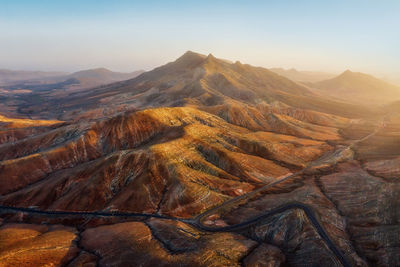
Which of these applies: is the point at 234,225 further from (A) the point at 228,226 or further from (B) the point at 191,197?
(B) the point at 191,197

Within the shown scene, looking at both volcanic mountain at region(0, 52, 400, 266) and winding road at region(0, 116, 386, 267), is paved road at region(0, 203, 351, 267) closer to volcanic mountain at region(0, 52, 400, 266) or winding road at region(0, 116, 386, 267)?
winding road at region(0, 116, 386, 267)

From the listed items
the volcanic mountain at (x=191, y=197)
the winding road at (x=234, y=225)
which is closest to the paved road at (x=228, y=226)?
the winding road at (x=234, y=225)

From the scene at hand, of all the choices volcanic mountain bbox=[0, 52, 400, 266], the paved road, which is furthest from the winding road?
volcanic mountain bbox=[0, 52, 400, 266]

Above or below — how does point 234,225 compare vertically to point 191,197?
below

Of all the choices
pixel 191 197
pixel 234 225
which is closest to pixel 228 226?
pixel 234 225

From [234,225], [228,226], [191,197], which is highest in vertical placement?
[191,197]

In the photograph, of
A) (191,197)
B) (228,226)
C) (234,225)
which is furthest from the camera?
(191,197)

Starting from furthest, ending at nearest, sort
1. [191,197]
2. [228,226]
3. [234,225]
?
1. [191,197]
2. [234,225]
3. [228,226]

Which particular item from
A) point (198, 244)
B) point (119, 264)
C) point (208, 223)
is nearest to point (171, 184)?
point (208, 223)

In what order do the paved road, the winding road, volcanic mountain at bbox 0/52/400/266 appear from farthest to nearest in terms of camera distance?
the paved road, the winding road, volcanic mountain at bbox 0/52/400/266
